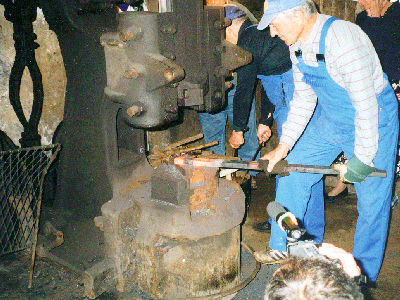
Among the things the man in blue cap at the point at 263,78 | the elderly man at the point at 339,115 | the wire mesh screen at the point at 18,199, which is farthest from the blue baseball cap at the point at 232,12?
the wire mesh screen at the point at 18,199

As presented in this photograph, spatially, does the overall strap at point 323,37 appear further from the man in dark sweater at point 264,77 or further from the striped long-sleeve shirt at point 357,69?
the man in dark sweater at point 264,77

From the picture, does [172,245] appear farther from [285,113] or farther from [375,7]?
[375,7]

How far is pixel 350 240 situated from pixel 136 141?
2.47 meters

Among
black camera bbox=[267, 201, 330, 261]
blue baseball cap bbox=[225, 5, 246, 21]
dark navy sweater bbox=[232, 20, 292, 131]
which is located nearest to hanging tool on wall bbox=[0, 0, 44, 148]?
blue baseball cap bbox=[225, 5, 246, 21]

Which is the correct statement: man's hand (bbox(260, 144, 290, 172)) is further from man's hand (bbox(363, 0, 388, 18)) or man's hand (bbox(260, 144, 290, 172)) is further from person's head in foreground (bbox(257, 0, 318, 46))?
man's hand (bbox(363, 0, 388, 18))

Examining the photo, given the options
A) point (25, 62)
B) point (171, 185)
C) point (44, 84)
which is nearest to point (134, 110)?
point (171, 185)

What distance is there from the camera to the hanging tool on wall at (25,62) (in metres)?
3.28

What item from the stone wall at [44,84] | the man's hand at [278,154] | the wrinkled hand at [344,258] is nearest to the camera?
the wrinkled hand at [344,258]

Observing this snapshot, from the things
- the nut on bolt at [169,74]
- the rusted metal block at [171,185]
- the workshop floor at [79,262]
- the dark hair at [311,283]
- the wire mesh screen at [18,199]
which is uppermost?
the nut on bolt at [169,74]

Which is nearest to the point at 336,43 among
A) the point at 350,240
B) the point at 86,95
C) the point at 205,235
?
the point at 205,235

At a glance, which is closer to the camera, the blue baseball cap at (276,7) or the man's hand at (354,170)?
the blue baseball cap at (276,7)

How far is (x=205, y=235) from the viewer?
2369mm

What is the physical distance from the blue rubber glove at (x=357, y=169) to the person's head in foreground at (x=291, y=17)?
90 cm

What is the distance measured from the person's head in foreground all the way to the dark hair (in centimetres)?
165
